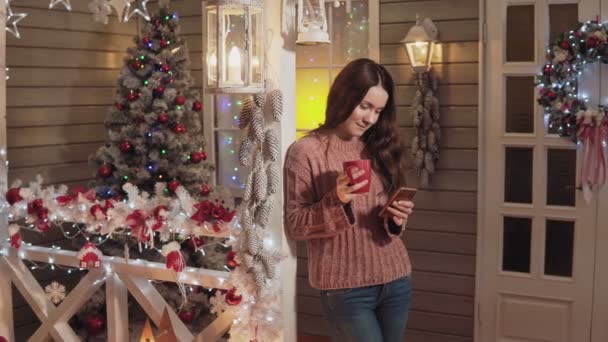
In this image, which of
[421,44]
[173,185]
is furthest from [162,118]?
[421,44]

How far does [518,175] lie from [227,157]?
2022mm

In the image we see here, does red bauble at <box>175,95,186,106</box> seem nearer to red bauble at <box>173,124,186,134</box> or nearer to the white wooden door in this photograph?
red bauble at <box>173,124,186,134</box>

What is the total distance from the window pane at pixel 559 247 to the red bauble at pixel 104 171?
2.52 m

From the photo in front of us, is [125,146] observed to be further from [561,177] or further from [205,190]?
[561,177]

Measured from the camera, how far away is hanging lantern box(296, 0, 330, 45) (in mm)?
2441

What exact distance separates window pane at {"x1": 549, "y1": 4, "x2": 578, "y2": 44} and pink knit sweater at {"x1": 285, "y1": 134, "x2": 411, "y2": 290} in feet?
7.55

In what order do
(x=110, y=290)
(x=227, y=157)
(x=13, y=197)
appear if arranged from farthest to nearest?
(x=227, y=157) < (x=13, y=197) < (x=110, y=290)

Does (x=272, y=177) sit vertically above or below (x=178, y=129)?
below

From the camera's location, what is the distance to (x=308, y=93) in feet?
16.0

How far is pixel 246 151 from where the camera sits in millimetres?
2383

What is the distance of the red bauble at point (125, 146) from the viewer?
4.09 metres

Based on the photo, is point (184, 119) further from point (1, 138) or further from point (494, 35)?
point (494, 35)

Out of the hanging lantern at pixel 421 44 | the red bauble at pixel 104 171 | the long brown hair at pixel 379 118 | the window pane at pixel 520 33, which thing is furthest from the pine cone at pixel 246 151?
the window pane at pixel 520 33

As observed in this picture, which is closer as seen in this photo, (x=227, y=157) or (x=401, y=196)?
(x=401, y=196)
